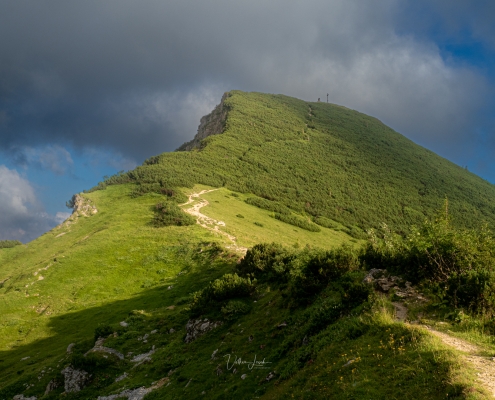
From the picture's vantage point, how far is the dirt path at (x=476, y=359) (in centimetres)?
696

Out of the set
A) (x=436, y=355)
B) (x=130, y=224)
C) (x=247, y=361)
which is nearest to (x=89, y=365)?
(x=247, y=361)

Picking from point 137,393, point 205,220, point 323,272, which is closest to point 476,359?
point 323,272

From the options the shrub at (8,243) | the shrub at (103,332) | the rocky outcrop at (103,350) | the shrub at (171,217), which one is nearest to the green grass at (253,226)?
the shrub at (171,217)

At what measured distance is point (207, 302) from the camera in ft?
73.7

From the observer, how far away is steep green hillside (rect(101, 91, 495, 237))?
338 feet

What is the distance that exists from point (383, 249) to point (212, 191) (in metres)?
72.2

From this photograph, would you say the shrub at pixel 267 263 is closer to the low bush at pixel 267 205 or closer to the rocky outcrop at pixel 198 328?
the rocky outcrop at pixel 198 328

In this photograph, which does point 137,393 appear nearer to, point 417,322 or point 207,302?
point 207,302

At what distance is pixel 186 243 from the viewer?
157ft

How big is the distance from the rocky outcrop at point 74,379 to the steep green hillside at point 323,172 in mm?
62387

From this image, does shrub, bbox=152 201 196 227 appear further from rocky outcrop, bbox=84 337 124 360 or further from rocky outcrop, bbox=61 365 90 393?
rocky outcrop, bbox=61 365 90 393

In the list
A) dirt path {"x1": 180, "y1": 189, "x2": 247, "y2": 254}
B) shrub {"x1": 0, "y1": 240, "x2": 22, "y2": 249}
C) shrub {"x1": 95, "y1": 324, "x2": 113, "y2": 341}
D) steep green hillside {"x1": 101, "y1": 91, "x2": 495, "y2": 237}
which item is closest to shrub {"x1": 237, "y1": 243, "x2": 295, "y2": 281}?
shrub {"x1": 95, "y1": 324, "x2": 113, "y2": 341}

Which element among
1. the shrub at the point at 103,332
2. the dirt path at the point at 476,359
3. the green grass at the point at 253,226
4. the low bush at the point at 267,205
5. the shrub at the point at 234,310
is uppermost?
the low bush at the point at 267,205

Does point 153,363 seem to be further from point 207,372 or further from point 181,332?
point 207,372
